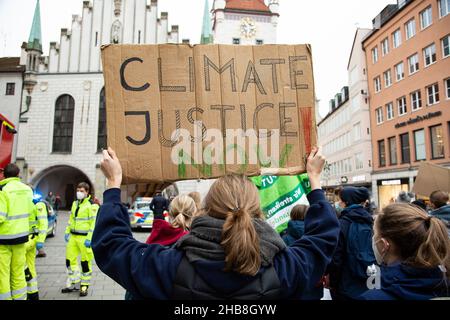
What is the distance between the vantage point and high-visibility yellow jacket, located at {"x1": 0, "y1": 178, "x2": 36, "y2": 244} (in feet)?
14.8

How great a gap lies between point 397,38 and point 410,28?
1673mm

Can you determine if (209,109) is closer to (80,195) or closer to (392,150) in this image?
(80,195)

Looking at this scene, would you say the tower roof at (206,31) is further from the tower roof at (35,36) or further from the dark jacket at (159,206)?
the dark jacket at (159,206)

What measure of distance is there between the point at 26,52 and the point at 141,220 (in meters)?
23.4

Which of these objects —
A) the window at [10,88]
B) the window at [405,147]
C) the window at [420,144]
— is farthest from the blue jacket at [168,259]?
the window at [10,88]

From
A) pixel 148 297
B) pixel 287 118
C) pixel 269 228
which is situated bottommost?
pixel 148 297

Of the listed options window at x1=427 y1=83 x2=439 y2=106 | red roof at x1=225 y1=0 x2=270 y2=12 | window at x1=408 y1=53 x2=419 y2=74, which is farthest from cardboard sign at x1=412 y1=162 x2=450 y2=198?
red roof at x1=225 y1=0 x2=270 y2=12

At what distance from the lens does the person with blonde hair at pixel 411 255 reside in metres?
1.77

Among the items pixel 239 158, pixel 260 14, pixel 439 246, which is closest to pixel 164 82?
pixel 239 158

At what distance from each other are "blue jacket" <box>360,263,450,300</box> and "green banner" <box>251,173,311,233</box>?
348 centimetres

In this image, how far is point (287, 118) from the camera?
2475 millimetres

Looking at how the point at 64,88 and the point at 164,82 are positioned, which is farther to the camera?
the point at 64,88

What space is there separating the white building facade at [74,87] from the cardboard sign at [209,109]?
1159 inches

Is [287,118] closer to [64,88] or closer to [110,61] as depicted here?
[110,61]
